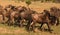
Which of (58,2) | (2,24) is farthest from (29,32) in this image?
(58,2)

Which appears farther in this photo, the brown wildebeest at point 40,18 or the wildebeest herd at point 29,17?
the wildebeest herd at point 29,17

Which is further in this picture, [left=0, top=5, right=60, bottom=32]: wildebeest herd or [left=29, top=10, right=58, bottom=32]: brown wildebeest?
[left=0, top=5, right=60, bottom=32]: wildebeest herd

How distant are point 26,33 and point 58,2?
86.2ft

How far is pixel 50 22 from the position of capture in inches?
727

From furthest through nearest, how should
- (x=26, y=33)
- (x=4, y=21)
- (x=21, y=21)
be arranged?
(x=4, y=21) < (x=21, y=21) < (x=26, y=33)

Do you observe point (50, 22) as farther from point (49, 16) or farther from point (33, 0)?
point (33, 0)

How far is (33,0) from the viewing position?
4381 centimetres

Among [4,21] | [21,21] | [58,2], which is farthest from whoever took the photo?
→ [58,2]

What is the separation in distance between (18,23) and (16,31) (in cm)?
214

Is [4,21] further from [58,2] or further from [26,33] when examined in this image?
[58,2]

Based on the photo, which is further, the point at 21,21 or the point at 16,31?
the point at 21,21

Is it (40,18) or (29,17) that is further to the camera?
(29,17)

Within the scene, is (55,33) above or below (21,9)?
below

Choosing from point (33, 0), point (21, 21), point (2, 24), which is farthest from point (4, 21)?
point (33, 0)
